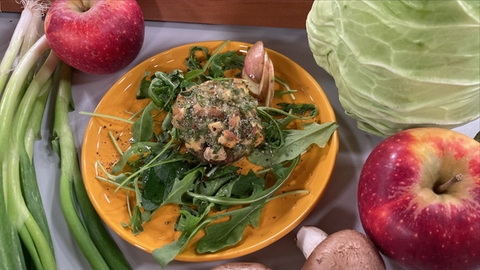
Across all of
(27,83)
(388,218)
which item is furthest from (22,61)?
(388,218)

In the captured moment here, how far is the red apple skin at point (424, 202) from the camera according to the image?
1.88 feet

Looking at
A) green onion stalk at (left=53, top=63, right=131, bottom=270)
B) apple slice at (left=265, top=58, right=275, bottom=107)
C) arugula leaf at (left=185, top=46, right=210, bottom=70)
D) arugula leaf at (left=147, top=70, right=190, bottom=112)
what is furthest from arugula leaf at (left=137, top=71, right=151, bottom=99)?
apple slice at (left=265, top=58, right=275, bottom=107)

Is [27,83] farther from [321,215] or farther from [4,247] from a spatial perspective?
[321,215]

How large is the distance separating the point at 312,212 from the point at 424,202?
1.06ft

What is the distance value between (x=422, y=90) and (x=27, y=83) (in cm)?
111

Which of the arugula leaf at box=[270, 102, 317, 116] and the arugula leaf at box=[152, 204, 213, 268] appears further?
the arugula leaf at box=[270, 102, 317, 116]

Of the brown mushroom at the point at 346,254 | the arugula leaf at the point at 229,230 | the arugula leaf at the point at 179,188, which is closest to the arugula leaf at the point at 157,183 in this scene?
the arugula leaf at the point at 179,188

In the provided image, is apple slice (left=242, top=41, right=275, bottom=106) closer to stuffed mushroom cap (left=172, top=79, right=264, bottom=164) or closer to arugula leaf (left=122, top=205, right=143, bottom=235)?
stuffed mushroom cap (left=172, top=79, right=264, bottom=164)

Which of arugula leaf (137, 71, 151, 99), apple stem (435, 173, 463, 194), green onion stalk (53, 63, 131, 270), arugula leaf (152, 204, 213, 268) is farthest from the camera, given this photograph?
arugula leaf (137, 71, 151, 99)

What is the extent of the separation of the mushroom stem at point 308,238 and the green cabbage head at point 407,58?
30 cm

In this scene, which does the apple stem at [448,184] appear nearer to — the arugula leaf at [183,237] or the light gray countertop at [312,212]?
the light gray countertop at [312,212]

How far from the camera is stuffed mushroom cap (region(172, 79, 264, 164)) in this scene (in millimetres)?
756

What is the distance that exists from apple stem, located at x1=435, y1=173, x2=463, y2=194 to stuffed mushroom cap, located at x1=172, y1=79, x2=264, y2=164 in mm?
391

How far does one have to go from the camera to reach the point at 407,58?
24.5 inches
